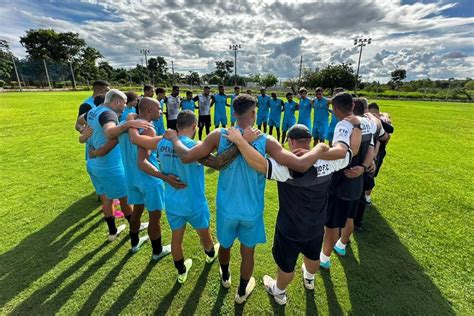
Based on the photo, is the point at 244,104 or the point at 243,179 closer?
the point at 244,104

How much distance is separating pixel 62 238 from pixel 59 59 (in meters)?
76.2

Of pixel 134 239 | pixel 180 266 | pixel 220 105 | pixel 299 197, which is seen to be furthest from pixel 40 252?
pixel 220 105

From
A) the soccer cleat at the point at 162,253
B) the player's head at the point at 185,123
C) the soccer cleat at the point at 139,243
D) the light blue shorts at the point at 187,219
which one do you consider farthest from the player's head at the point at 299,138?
the soccer cleat at the point at 139,243

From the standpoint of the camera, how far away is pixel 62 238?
13.3 feet

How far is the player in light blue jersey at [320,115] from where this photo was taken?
895 cm

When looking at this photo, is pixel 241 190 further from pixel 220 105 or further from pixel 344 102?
pixel 220 105

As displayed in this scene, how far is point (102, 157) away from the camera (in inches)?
138

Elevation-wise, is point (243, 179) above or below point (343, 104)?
below

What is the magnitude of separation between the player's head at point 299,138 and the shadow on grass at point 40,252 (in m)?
Answer: 3.84

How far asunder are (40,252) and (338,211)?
458 centimetres

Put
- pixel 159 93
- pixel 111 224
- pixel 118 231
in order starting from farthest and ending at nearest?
pixel 159 93 < pixel 118 231 < pixel 111 224

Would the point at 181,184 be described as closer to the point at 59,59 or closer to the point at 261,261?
the point at 261,261

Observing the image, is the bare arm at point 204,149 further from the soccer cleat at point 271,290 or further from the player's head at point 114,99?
the soccer cleat at point 271,290

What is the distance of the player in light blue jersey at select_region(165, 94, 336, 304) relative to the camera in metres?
2.11
